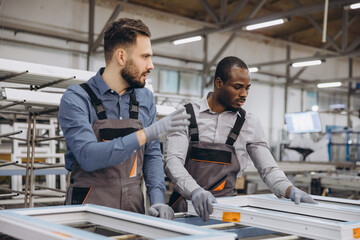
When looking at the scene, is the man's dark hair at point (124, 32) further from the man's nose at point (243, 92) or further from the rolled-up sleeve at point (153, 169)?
the man's nose at point (243, 92)

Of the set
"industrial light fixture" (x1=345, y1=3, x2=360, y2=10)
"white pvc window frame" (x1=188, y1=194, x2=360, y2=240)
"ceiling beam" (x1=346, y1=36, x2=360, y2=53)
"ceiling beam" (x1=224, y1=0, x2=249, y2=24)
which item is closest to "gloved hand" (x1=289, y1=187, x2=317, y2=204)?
"white pvc window frame" (x1=188, y1=194, x2=360, y2=240)

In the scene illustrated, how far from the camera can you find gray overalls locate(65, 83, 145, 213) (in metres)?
1.62

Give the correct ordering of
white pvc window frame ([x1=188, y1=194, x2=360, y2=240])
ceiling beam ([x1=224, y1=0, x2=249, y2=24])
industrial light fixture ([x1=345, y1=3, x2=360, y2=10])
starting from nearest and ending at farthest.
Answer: white pvc window frame ([x1=188, y1=194, x2=360, y2=240]) < industrial light fixture ([x1=345, y1=3, x2=360, y2=10]) < ceiling beam ([x1=224, y1=0, x2=249, y2=24])

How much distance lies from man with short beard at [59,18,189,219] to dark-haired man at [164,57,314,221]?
273 millimetres

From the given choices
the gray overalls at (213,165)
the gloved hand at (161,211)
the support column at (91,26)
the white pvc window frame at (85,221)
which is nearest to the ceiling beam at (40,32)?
the support column at (91,26)

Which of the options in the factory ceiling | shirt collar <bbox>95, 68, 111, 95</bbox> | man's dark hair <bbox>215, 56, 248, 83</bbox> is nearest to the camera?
shirt collar <bbox>95, 68, 111, 95</bbox>

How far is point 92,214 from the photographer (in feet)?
4.16

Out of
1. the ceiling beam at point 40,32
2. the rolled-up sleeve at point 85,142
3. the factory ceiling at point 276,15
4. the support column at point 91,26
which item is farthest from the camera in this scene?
the support column at point 91,26

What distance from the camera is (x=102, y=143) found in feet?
4.80

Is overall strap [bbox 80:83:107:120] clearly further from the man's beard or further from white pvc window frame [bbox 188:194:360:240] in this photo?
white pvc window frame [bbox 188:194:360:240]

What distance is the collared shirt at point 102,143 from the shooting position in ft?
4.75

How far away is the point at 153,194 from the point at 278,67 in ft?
48.1

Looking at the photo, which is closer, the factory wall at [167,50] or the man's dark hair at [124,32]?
the man's dark hair at [124,32]

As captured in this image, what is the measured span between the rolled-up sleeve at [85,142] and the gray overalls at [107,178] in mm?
73
